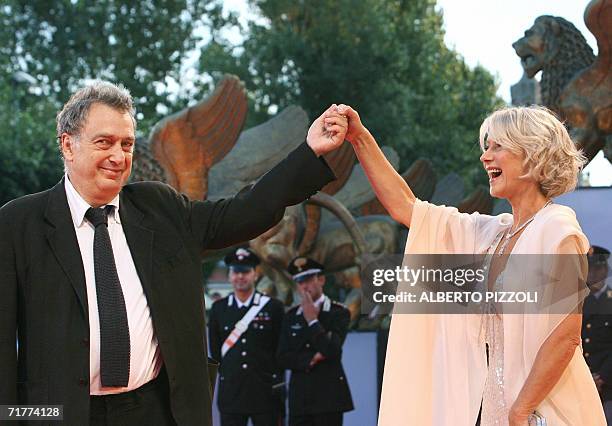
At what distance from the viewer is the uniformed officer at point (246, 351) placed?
7629mm

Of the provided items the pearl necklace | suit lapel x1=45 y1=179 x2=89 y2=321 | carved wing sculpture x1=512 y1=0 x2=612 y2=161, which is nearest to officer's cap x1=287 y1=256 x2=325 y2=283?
carved wing sculpture x1=512 y1=0 x2=612 y2=161

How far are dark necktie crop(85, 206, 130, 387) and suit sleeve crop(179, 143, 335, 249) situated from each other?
11.1 inches

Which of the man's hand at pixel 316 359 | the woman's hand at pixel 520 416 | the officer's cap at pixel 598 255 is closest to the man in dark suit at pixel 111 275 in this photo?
the woman's hand at pixel 520 416

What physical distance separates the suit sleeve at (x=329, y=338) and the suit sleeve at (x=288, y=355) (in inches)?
4.5

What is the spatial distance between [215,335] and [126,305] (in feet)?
17.1

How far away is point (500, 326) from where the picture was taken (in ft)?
10.2

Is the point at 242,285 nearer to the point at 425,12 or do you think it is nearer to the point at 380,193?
the point at 380,193

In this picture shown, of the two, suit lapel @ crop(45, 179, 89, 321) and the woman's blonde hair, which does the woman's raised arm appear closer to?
the woman's blonde hair

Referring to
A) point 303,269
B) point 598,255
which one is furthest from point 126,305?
point 303,269

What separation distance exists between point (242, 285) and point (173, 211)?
4.95 m

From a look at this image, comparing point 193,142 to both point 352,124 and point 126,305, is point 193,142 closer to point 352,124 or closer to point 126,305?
point 352,124

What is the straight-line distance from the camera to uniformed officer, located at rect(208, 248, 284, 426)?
7629 mm

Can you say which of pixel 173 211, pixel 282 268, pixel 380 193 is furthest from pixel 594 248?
pixel 282 268

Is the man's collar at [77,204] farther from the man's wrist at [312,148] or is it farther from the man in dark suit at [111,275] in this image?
the man's wrist at [312,148]
